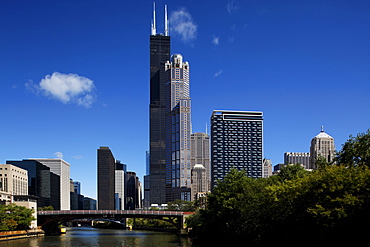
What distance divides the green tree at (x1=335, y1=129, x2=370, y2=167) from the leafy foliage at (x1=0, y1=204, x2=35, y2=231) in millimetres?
90235

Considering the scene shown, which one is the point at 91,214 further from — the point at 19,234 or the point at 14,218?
the point at 19,234

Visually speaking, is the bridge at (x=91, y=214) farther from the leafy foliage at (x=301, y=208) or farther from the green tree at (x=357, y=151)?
the green tree at (x=357, y=151)

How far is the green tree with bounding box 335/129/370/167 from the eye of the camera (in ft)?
243

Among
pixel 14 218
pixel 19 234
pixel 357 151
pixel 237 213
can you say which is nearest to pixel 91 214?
pixel 14 218

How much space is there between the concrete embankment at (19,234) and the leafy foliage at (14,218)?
1407mm

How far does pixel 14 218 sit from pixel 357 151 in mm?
103536

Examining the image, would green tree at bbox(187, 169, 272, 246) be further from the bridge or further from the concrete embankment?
the bridge

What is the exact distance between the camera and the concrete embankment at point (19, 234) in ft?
412

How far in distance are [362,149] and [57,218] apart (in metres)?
127

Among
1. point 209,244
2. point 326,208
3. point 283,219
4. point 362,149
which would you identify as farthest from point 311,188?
point 209,244

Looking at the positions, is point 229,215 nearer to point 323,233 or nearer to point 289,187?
point 289,187

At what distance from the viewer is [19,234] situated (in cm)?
13800

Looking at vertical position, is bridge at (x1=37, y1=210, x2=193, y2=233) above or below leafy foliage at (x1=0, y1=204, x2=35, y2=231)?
below

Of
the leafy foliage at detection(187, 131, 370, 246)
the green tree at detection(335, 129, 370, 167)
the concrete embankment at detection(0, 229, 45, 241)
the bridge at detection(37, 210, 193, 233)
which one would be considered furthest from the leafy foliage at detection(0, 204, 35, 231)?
the green tree at detection(335, 129, 370, 167)
